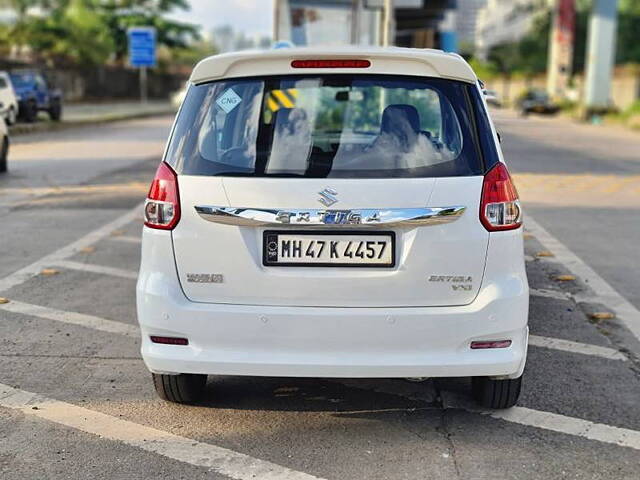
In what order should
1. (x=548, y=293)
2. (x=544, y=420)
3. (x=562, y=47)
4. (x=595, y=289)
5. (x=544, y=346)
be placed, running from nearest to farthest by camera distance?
(x=544, y=420) < (x=544, y=346) < (x=548, y=293) < (x=595, y=289) < (x=562, y=47)

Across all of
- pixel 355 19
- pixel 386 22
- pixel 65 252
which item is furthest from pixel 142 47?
pixel 65 252

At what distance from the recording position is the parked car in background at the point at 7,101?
26017 mm

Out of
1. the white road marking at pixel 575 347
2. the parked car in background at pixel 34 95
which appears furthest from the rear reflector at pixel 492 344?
the parked car in background at pixel 34 95

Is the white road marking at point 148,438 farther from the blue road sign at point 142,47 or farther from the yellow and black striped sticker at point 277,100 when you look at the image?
the blue road sign at point 142,47

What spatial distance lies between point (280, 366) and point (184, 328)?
1.50 ft

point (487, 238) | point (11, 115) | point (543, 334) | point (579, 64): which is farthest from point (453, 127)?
point (579, 64)

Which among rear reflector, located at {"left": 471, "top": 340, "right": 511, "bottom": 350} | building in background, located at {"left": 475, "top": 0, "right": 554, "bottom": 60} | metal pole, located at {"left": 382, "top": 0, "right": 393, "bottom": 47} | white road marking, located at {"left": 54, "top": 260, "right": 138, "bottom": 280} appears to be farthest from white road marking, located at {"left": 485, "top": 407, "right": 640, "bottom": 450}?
building in background, located at {"left": 475, "top": 0, "right": 554, "bottom": 60}

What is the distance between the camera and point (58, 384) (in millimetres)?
4633

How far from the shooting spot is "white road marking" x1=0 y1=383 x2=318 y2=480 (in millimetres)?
3562

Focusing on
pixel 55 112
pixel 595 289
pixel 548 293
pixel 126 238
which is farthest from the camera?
pixel 55 112

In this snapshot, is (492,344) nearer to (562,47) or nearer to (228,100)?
(228,100)

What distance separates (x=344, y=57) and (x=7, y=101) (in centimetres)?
2499

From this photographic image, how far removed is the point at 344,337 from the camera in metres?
3.71

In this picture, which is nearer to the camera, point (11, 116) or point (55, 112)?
point (11, 116)
